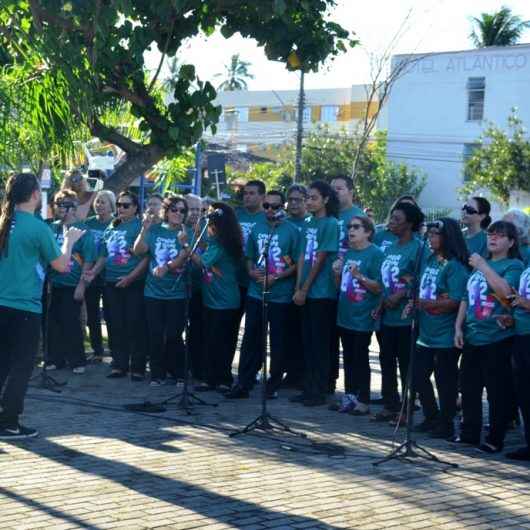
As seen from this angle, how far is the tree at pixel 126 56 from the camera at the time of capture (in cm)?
1212

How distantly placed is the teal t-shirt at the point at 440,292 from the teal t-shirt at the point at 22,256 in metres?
3.20

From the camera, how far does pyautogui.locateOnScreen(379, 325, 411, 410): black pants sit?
998 cm

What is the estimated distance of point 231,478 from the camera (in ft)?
25.3

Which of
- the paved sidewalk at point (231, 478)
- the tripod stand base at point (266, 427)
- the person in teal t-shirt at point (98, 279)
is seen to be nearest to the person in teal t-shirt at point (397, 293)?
the paved sidewalk at point (231, 478)

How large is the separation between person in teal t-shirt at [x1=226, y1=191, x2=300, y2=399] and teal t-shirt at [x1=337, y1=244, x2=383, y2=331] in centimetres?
76

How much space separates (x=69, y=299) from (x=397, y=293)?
435 centimetres

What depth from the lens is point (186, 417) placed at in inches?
390

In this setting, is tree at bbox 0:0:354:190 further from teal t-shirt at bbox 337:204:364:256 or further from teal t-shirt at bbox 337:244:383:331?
teal t-shirt at bbox 337:244:383:331

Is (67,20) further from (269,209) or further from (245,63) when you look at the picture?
(245,63)

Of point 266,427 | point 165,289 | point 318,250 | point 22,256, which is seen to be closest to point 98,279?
point 165,289

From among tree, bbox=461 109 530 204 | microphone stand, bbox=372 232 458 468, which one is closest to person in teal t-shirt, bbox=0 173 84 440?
microphone stand, bbox=372 232 458 468

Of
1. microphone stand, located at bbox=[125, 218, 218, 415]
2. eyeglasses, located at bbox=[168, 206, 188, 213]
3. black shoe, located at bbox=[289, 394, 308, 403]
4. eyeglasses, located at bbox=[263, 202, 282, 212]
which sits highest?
eyeglasses, located at bbox=[263, 202, 282, 212]

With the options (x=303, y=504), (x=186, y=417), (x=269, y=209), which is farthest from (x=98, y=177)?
(x=303, y=504)

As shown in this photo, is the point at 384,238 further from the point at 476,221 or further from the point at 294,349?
the point at 294,349
